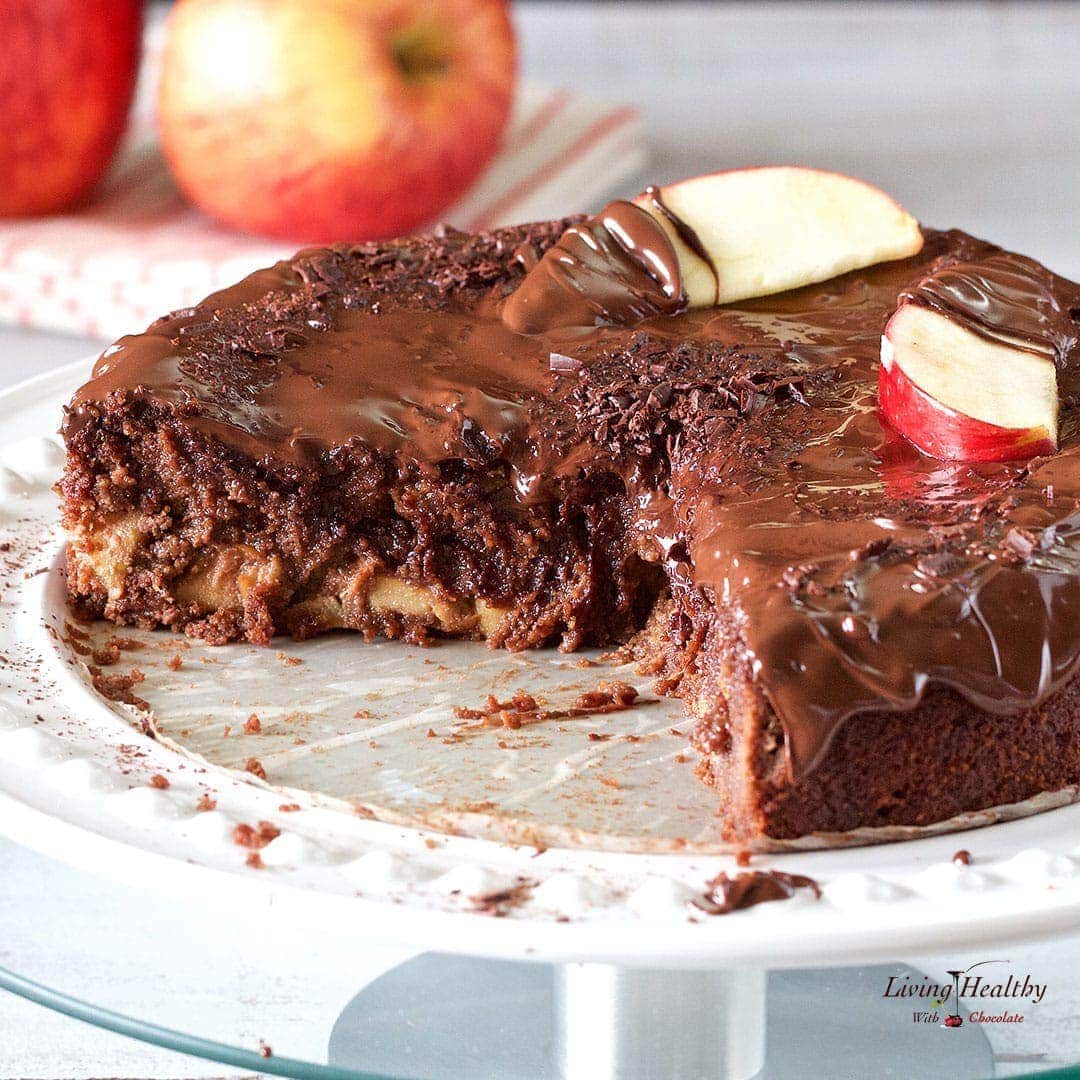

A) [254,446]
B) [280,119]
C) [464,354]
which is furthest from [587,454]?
[280,119]

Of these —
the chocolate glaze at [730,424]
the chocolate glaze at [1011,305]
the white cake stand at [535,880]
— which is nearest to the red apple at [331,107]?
the chocolate glaze at [730,424]

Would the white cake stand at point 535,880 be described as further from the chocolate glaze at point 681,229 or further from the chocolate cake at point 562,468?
the chocolate glaze at point 681,229

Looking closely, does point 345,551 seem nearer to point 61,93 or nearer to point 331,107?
point 331,107

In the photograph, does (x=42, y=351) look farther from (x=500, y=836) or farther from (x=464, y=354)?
(x=500, y=836)

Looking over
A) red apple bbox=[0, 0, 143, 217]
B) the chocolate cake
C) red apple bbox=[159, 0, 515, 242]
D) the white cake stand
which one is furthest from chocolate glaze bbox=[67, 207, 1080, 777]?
red apple bbox=[0, 0, 143, 217]

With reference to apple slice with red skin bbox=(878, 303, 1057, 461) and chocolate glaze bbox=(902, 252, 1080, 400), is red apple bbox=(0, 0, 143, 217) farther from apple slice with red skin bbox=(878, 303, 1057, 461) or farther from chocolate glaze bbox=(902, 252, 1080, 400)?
apple slice with red skin bbox=(878, 303, 1057, 461)
